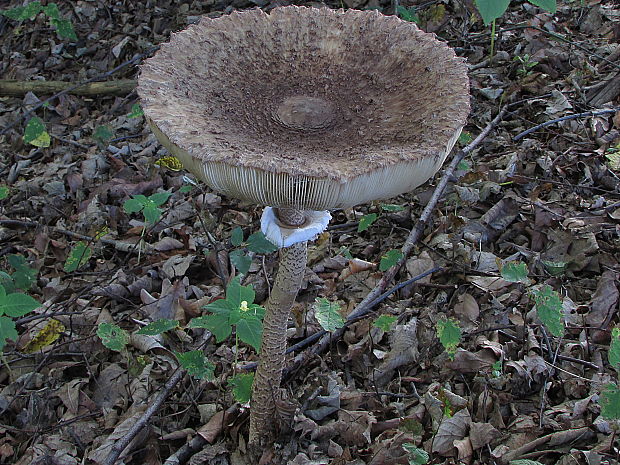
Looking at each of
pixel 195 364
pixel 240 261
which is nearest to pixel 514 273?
pixel 240 261

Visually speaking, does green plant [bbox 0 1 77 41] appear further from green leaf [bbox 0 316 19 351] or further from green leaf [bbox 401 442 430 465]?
green leaf [bbox 401 442 430 465]

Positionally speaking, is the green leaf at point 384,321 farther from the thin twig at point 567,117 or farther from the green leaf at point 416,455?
the thin twig at point 567,117

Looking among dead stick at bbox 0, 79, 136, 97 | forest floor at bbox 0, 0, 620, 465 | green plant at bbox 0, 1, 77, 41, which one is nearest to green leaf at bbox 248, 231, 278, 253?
forest floor at bbox 0, 0, 620, 465

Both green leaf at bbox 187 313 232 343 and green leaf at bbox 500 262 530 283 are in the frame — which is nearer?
green leaf at bbox 187 313 232 343

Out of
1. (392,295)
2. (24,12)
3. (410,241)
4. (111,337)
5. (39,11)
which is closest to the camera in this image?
(111,337)

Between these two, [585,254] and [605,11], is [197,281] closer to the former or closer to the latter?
[585,254]

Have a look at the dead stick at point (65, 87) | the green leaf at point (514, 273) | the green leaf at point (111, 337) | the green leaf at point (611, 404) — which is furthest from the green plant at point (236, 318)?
the dead stick at point (65, 87)

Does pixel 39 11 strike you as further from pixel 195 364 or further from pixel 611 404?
pixel 611 404
